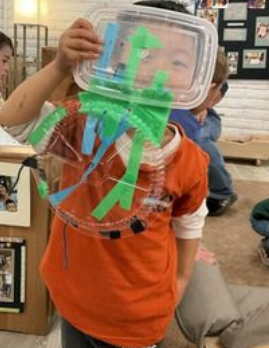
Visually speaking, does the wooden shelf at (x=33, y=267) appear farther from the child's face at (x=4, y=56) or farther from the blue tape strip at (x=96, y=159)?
the child's face at (x=4, y=56)

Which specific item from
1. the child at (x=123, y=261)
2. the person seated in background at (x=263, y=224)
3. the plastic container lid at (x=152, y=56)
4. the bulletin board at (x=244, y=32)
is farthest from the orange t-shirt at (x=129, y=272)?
the bulletin board at (x=244, y=32)

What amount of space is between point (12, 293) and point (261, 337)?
0.82 metres

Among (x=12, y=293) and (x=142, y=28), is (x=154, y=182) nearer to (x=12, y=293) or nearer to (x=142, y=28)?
(x=142, y=28)

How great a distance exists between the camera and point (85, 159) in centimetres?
75

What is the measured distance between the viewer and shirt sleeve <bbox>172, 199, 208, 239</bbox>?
2.94ft

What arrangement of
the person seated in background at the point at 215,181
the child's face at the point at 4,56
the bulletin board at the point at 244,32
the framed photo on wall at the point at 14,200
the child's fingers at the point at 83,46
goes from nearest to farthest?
the child's fingers at the point at 83,46 < the framed photo on wall at the point at 14,200 < the child's face at the point at 4,56 < the person seated in background at the point at 215,181 < the bulletin board at the point at 244,32

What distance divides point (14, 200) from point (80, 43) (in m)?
0.99

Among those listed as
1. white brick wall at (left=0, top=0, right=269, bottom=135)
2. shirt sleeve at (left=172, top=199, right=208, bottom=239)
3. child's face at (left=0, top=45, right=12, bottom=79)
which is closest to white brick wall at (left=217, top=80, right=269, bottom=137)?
white brick wall at (left=0, top=0, right=269, bottom=135)

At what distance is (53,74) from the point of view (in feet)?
2.42

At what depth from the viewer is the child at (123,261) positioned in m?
0.78

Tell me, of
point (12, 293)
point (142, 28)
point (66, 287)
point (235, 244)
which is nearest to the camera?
point (142, 28)

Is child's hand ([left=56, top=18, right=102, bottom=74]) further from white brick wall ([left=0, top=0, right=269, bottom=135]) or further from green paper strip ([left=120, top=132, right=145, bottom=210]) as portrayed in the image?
white brick wall ([left=0, top=0, right=269, bottom=135])

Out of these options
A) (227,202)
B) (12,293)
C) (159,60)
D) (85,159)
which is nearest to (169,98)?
(159,60)

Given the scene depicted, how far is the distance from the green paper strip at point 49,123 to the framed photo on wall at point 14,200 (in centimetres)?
79
